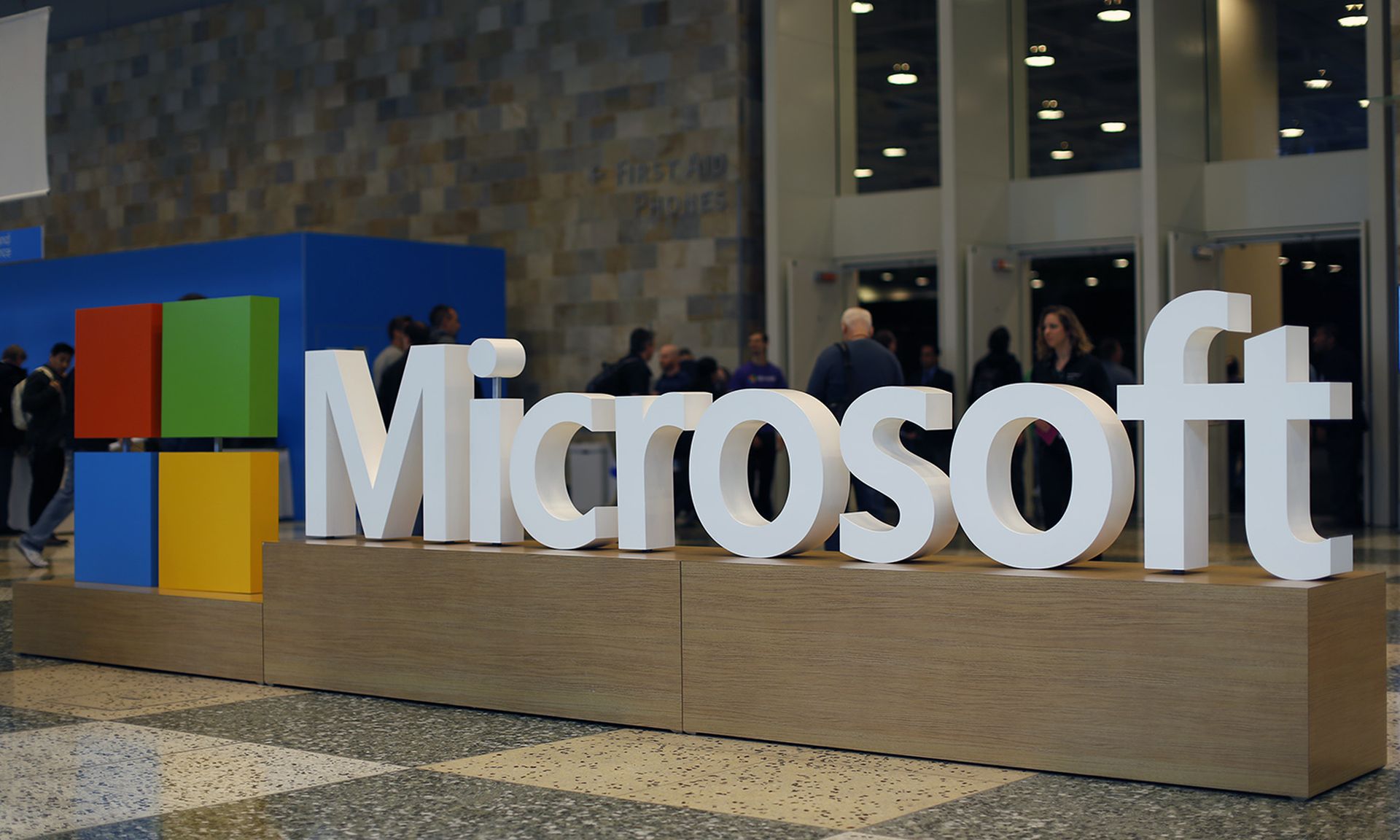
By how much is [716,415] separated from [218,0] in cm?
1665

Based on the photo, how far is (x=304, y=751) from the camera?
14.2 ft

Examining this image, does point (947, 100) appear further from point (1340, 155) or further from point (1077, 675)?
point (1077, 675)

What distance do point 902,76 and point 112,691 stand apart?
10986mm

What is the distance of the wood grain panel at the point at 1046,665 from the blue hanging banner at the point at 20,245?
7934mm

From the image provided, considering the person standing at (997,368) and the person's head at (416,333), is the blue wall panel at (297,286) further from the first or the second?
the person standing at (997,368)

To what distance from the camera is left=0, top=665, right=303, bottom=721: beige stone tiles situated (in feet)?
16.7

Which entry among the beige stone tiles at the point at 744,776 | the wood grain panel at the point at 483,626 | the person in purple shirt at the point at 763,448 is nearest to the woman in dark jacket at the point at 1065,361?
the wood grain panel at the point at 483,626

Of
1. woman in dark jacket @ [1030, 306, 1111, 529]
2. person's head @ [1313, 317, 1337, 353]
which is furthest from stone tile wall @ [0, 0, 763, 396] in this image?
woman in dark jacket @ [1030, 306, 1111, 529]

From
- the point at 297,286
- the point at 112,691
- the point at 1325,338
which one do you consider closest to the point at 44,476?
the point at 297,286

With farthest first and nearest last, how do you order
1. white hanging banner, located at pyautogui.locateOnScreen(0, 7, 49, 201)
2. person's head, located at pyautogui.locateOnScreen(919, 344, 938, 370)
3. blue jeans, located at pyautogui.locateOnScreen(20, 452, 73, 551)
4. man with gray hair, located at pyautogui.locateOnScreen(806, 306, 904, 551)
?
1. person's head, located at pyautogui.locateOnScreen(919, 344, 938, 370)
2. white hanging banner, located at pyautogui.locateOnScreen(0, 7, 49, 201)
3. blue jeans, located at pyautogui.locateOnScreen(20, 452, 73, 551)
4. man with gray hair, located at pyautogui.locateOnScreen(806, 306, 904, 551)

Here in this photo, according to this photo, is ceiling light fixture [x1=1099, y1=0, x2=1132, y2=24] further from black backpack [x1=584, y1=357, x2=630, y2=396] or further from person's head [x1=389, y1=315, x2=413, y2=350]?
person's head [x1=389, y1=315, x2=413, y2=350]

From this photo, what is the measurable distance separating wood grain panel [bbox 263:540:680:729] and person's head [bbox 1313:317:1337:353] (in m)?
8.90

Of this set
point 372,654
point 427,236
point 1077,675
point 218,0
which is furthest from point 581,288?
point 1077,675

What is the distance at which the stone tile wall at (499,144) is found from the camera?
15.0 meters
